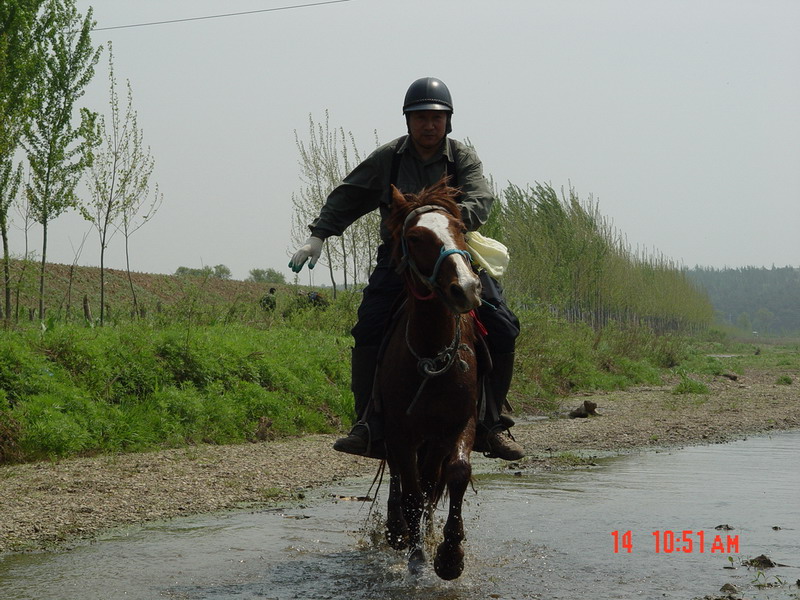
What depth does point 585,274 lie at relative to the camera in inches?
1658

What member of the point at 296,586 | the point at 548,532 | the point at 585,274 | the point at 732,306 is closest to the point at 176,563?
the point at 296,586

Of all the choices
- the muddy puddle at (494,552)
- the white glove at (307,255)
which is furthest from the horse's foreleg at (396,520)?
the white glove at (307,255)

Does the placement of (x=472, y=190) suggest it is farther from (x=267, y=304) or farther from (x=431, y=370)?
(x=267, y=304)

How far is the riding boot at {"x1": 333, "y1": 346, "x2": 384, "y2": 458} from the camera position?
242 inches

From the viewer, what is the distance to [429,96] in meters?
6.28

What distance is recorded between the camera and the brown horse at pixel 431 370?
5164 mm

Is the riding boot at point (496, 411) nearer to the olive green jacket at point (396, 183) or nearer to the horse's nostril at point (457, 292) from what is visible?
the olive green jacket at point (396, 183)

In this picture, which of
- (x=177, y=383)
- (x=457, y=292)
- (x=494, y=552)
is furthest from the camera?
(x=177, y=383)

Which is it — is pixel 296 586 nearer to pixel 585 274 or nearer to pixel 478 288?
pixel 478 288

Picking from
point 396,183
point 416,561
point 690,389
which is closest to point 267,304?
point 690,389

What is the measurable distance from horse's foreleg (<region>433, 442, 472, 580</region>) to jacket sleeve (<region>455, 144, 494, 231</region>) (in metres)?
1.48

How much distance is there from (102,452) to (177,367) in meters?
2.66

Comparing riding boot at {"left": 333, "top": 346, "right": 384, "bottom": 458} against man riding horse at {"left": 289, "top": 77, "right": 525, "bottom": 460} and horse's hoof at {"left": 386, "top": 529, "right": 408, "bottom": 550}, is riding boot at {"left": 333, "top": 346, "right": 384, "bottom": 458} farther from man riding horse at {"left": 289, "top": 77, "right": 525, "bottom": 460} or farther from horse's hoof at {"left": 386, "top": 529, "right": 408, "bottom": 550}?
horse's hoof at {"left": 386, "top": 529, "right": 408, "bottom": 550}

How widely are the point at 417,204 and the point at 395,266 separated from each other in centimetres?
84
